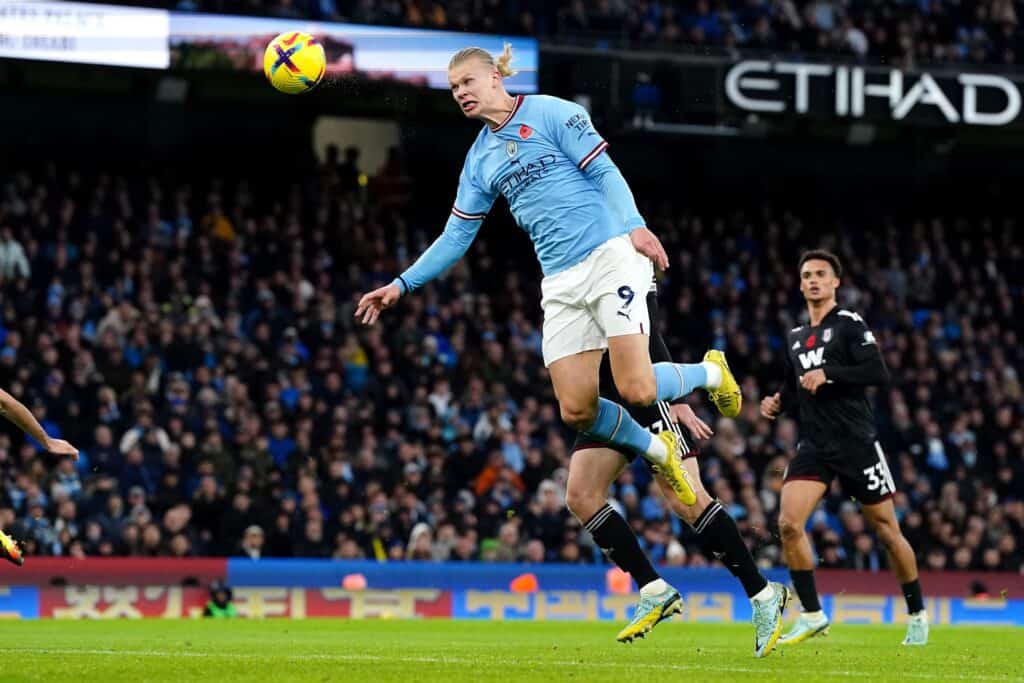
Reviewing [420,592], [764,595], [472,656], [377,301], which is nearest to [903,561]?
[764,595]

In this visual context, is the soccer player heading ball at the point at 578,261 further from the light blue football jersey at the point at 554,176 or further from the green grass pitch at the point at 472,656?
the green grass pitch at the point at 472,656

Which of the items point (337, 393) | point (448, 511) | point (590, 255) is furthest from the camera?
point (337, 393)

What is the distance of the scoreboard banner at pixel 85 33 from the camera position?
2111 cm

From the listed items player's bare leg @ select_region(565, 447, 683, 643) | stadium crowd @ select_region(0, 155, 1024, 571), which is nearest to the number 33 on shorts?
player's bare leg @ select_region(565, 447, 683, 643)

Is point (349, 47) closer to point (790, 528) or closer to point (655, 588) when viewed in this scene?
point (790, 528)

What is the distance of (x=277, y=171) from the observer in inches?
1089

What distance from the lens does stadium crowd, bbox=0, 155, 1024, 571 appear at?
17.8 m

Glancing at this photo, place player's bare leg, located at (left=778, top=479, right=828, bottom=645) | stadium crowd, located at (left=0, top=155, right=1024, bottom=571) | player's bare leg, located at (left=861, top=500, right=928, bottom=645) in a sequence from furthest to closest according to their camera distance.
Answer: stadium crowd, located at (left=0, top=155, right=1024, bottom=571) < player's bare leg, located at (left=861, top=500, right=928, bottom=645) < player's bare leg, located at (left=778, top=479, right=828, bottom=645)

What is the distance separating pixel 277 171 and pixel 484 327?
20.6 feet

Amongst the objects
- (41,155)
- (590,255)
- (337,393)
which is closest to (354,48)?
(337,393)

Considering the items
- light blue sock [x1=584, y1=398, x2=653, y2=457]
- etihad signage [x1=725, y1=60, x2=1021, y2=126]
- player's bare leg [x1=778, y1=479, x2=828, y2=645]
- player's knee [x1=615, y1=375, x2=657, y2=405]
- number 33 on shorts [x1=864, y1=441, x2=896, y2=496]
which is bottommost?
player's bare leg [x1=778, y1=479, x2=828, y2=645]

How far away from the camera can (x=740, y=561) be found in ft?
27.5

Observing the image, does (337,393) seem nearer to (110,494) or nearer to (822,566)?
(110,494)

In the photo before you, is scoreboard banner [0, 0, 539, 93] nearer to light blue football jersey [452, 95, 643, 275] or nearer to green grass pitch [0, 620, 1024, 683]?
green grass pitch [0, 620, 1024, 683]
